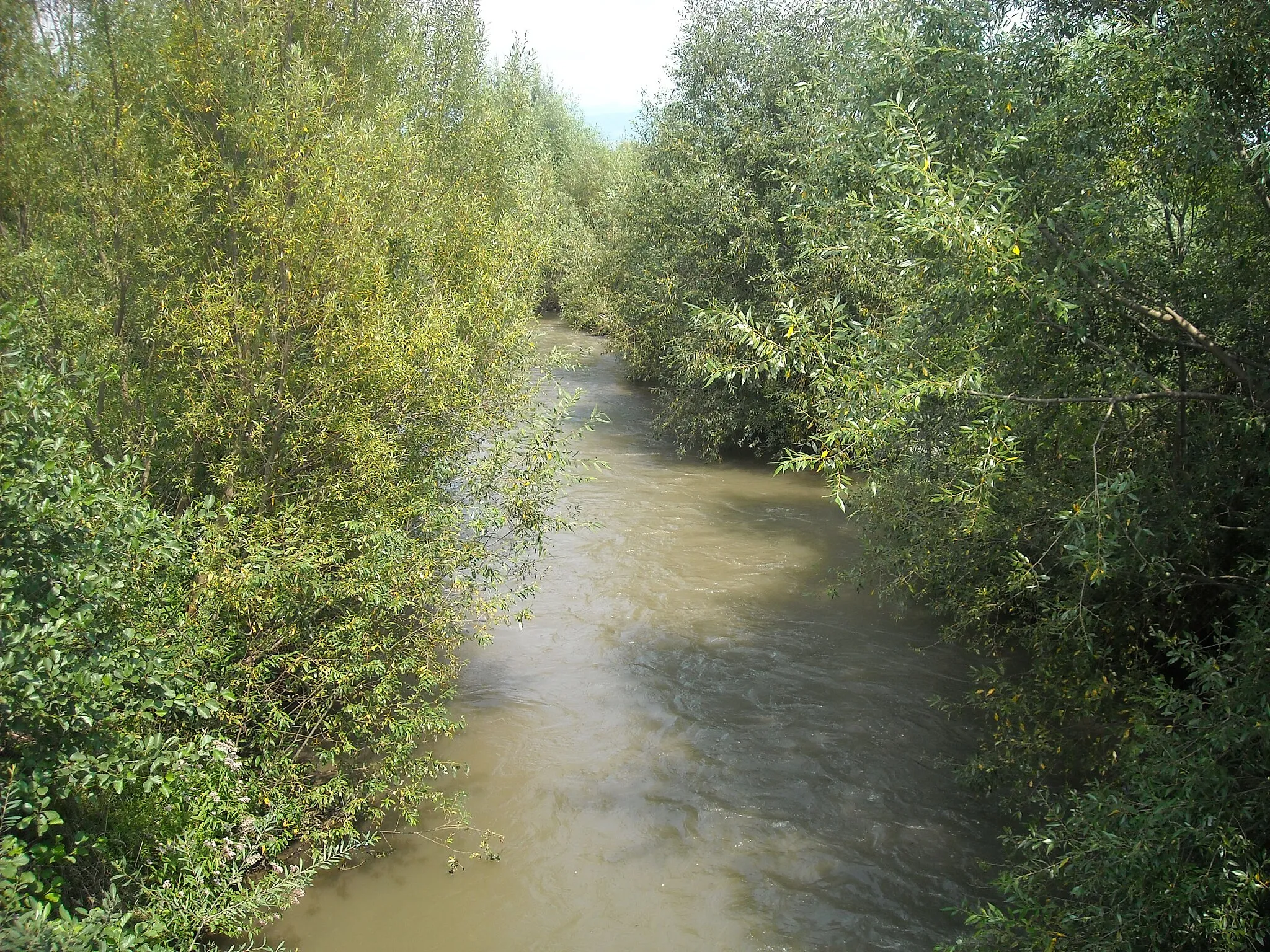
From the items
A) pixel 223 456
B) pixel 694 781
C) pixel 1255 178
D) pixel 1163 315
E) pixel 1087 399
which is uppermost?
pixel 1255 178

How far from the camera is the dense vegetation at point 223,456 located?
485 cm

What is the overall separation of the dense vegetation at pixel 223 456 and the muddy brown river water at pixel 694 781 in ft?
2.98

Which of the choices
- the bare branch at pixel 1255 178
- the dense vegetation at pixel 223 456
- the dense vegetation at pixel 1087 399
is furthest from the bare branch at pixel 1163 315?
the dense vegetation at pixel 223 456

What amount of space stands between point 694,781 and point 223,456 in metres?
5.32

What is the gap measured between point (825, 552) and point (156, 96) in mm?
11233

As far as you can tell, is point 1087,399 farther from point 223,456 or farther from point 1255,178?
point 223,456

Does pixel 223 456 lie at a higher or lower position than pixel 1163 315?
lower

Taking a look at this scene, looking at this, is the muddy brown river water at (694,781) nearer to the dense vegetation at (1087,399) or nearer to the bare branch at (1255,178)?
the dense vegetation at (1087,399)

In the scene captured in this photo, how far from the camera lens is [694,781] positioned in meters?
8.83

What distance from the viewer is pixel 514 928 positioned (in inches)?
274

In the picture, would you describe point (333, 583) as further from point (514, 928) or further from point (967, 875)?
point (967, 875)

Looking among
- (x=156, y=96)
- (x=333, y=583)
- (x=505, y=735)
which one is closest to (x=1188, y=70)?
(x=333, y=583)

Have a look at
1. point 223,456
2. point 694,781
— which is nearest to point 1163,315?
point 694,781

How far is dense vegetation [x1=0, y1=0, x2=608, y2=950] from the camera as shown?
485 cm
